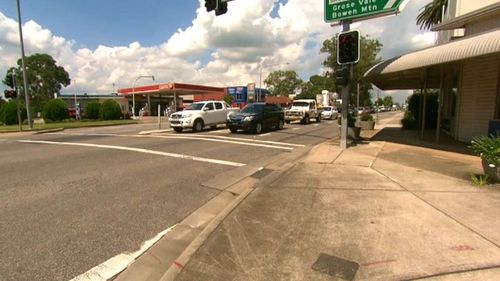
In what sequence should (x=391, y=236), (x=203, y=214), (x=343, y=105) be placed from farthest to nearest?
(x=343, y=105)
(x=203, y=214)
(x=391, y=236)

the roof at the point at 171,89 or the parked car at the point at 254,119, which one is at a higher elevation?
the roof at the point at 171,89

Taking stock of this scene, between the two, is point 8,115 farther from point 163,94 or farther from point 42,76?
point 42,76

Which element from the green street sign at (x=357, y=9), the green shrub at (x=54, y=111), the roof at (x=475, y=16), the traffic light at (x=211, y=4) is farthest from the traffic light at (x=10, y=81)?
the roof at (x=475, y=16)

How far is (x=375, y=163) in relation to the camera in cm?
917

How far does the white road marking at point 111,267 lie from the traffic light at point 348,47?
30.4 feet

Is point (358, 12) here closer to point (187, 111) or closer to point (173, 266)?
point (173, 266)

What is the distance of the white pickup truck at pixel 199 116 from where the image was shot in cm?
2028

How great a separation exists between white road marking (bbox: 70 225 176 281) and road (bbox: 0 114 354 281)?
0.33ft

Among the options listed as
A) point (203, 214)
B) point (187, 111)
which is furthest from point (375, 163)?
point (187, 111)

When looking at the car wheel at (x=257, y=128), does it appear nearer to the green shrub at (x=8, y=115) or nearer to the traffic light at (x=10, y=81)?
the traffic light at (x=10, y=81)

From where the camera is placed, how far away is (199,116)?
20.8m

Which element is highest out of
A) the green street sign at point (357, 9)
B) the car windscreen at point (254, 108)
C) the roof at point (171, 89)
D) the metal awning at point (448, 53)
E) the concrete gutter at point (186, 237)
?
the green street sign at point (357, 9)

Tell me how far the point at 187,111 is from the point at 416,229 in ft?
57.9

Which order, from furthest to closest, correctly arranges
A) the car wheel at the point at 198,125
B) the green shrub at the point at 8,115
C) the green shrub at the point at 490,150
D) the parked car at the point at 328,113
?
the parked car at the point at 328,113 → the green shrub at the point at 8,115 → the car wheel at the point at 198,125 → the green shrub at the point at 490,150
